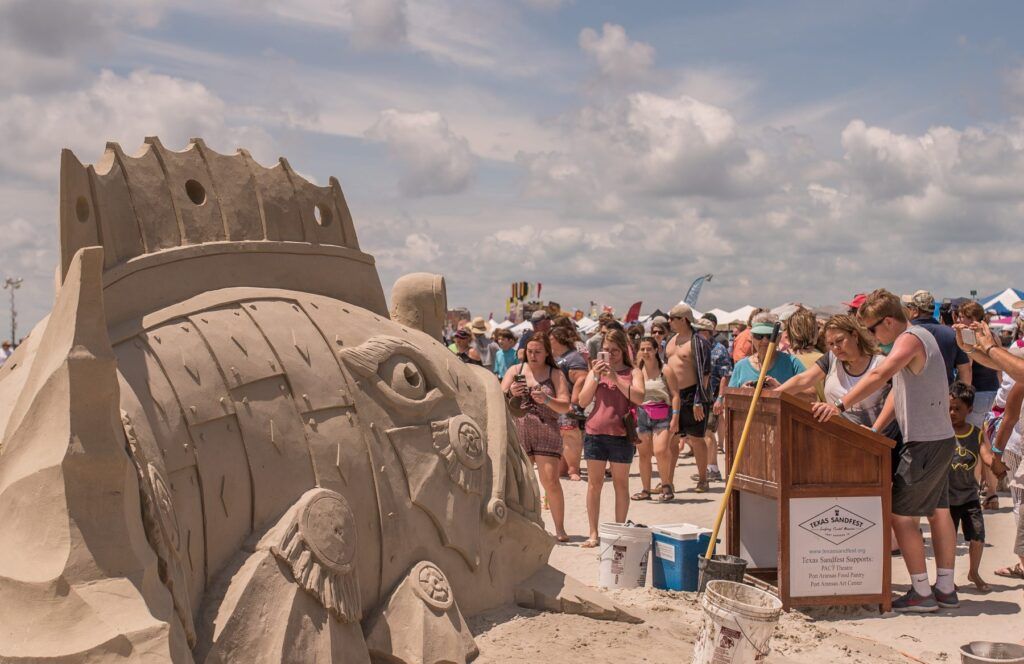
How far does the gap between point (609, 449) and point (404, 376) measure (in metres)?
3.22

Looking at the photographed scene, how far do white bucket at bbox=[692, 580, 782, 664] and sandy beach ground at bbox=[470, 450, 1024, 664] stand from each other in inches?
11.9

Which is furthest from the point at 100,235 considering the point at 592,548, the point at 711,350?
the point at 711,350

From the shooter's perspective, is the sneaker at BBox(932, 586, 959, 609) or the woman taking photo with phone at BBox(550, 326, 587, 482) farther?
the woman taking photo with phone at BBox(550, 326, 587, 482)

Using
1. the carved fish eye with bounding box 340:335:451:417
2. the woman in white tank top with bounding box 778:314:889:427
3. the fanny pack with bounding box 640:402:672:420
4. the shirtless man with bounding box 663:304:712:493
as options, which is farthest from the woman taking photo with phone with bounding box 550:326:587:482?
the carved fish eye with bounding box 340:335:451:417

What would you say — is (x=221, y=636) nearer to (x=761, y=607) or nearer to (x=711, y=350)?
(x=761, y=607)

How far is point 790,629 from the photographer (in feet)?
18.0

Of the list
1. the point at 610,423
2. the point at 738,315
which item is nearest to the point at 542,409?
the point at 610,423

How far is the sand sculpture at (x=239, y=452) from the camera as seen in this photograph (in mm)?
2887

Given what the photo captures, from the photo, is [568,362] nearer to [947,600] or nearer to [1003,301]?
[947,600]

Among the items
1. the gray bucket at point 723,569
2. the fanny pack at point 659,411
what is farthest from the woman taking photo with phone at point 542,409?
the gray bucket at point 723,569

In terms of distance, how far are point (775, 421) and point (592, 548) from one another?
2230mm

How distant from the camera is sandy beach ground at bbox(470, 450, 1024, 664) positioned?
4547mm

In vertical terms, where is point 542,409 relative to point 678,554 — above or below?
above

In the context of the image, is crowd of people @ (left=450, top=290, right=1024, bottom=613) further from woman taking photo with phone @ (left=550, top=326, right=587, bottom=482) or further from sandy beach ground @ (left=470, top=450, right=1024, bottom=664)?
sandy beach ground @ (left=470, top=450, right=1024, bottom=664)
